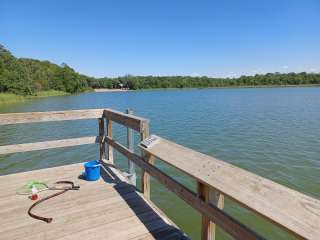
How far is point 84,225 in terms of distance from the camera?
2.83 meters

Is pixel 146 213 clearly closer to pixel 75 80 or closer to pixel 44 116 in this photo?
pixel 44 116

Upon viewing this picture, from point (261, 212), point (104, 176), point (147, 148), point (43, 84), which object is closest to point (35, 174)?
point (104, 176)

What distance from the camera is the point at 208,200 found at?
6.82 ft

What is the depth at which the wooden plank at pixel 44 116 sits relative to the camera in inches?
159

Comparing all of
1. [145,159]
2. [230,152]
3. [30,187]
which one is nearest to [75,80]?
[230,152]

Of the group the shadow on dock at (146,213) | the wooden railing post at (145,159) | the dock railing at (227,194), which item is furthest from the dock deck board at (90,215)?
the dock railing at (227,194)

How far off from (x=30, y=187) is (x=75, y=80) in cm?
8853

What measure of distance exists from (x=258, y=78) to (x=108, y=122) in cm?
12416

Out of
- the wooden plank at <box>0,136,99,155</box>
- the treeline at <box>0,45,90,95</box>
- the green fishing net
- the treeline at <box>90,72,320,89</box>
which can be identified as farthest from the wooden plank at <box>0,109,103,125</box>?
the treeline at <box>90,72,320,89</box>

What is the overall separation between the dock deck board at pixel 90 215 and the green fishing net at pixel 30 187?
0.31 feet

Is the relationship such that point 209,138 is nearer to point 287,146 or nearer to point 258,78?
point 287,146

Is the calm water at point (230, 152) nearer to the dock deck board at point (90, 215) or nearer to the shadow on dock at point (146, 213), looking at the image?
the shadow on dock at point (146, 213)

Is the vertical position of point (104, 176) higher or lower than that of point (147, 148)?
lower

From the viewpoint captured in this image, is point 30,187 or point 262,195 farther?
point 30,187
